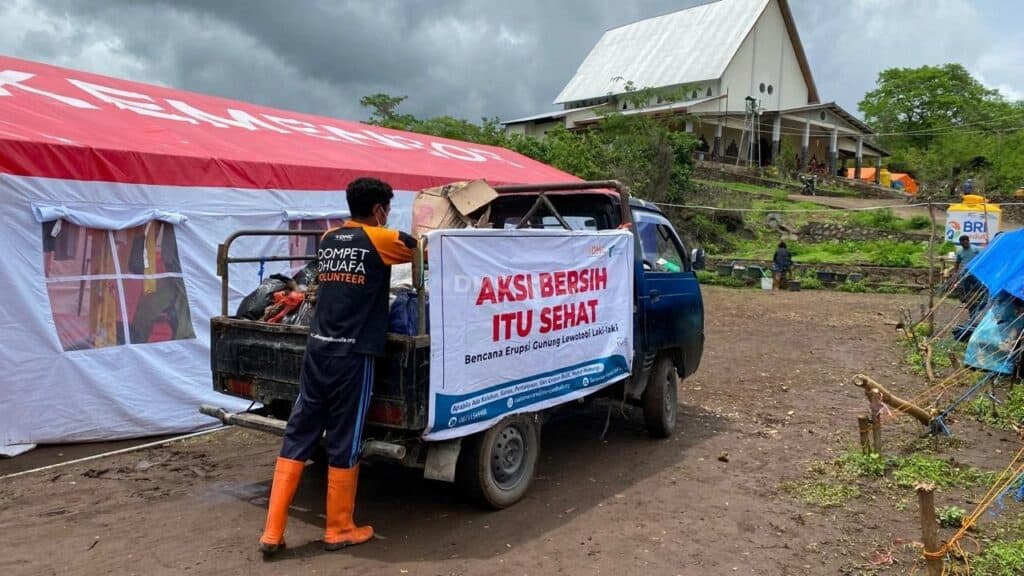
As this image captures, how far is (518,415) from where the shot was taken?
4.80 meters

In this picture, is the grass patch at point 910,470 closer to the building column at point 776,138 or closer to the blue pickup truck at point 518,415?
the blue pickup truck at point 518,415

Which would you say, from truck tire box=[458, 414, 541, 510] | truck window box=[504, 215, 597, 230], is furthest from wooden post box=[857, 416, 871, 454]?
truck tire box=[458, 414, 541, 510]

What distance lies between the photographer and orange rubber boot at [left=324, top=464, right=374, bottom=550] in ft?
13.4

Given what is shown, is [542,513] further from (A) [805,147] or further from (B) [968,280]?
(A) [805,147]

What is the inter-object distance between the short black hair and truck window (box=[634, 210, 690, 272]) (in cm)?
271

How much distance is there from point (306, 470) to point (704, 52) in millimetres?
41533

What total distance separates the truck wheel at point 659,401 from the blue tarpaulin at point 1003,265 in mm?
4351

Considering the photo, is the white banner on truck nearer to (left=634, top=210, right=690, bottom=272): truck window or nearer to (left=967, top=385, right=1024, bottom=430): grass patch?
(left=634, top=210, right=690, bottom=272): truck window

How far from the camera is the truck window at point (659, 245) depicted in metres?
6.57

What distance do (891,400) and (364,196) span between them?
14.8ft

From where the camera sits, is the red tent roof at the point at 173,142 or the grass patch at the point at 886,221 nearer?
the red tent roof at the point at 173,142

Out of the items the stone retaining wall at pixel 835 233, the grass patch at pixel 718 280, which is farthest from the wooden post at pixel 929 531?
the stone retaining wall at pixel 835 233

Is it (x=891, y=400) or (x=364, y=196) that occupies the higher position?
(x=364, y=196)

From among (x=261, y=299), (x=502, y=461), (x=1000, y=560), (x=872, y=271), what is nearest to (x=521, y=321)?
(x=502, y=461)
